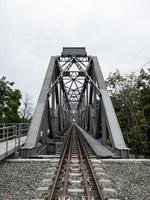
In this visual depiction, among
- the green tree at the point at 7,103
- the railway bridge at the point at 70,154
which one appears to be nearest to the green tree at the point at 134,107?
the railway bridge at the point at 70,154

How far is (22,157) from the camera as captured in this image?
11914 millimetres

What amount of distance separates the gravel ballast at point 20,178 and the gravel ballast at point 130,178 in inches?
78.1

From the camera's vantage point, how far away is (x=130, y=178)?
8.55 metres

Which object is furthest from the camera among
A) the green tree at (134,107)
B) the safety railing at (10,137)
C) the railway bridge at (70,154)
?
the green tree at (134,107)

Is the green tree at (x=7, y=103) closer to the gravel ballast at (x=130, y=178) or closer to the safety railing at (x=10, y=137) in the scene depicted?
the safety railing at (x=10, y=137)

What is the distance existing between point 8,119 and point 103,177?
2217 centimetres

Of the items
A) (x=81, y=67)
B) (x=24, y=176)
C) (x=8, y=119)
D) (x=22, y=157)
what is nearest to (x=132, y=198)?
(x=24, y=176)

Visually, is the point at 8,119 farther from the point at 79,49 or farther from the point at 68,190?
the point at 68,190

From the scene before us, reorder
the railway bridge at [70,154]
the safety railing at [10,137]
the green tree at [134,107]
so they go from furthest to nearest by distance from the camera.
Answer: the green tree at [134,107] → the safety railing at [10,137] → the railway bridge at [70,154]

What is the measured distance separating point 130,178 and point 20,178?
3.03m

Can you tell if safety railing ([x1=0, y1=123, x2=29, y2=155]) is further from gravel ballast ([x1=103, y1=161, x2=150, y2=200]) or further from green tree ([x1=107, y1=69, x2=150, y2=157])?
green tree ([x1=107, y1=69, x2=150, y2=157])

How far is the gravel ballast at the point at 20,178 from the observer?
6.91 metres

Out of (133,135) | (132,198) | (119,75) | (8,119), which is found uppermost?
(119,75)

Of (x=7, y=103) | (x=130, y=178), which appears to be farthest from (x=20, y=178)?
(x=7, y=103)
